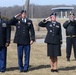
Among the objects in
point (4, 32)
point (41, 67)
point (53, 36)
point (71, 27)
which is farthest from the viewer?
point (71, 27)

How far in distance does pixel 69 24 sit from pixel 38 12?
338 feet

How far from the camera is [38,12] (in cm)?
11600

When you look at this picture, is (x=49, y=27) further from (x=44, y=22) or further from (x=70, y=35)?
(x=70, y=35)

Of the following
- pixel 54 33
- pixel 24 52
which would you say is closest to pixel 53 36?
pixel 54 33

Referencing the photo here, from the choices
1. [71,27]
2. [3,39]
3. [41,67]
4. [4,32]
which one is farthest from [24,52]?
[71,27]

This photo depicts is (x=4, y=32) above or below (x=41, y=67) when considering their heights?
above

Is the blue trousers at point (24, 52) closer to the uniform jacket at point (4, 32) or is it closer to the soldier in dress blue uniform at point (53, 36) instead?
the uniform jacket at point (4, 32)

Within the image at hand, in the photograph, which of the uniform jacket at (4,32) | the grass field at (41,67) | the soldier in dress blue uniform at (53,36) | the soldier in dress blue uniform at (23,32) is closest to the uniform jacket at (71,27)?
the grass field at (41,67)

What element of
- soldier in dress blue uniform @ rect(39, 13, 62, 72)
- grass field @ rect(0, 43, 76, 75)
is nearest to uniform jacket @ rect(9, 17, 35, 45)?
soldier in dress blue uniform @ rect(39, 13, 62, 72)

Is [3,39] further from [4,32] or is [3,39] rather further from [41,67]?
[41,67]

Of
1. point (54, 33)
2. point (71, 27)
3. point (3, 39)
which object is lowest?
point (3, 39)

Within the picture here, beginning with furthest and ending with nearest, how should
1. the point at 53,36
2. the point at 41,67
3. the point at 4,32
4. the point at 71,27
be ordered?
the point at 71,27 → the point at 41,67 → the point at 4,32 → the point at 53,36

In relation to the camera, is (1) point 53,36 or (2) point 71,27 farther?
(2) point 71,27

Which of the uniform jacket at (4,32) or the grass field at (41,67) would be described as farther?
the grass field at (41,67)
